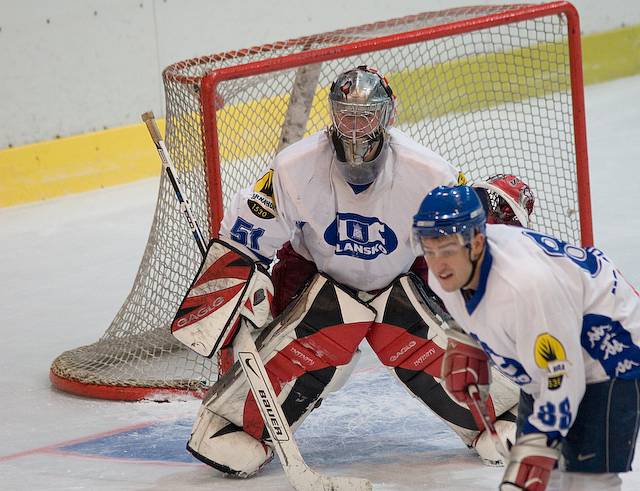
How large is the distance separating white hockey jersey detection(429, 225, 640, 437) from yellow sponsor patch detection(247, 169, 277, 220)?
835 mm

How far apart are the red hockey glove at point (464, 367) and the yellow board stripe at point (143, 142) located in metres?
1.54

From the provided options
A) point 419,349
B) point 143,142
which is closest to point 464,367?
point 419,349

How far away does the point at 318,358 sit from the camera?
3221mm

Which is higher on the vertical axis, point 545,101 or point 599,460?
point 545,101

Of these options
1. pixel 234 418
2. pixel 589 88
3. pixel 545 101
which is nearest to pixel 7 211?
pixel 545 101

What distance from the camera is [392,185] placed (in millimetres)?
3129

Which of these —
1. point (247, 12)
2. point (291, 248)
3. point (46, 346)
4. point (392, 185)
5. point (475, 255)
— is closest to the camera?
point (475, 255)

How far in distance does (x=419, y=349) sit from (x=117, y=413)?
103 centimetres

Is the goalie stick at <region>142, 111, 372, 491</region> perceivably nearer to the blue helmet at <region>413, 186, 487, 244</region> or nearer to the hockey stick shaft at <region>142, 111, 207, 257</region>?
the hockey stick shaft at <region>142, 111, 207, 257</region>

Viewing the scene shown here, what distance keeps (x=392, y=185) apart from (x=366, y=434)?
0.76m

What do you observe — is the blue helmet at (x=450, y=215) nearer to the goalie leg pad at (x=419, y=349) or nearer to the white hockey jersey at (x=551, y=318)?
the white hockey jersey at (x=551, y=318)

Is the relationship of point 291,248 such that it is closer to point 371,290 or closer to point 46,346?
point 371,290

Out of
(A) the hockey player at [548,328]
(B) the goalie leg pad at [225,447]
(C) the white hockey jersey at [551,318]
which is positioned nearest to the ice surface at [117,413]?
(B) the goalie leg pad at [225,447]

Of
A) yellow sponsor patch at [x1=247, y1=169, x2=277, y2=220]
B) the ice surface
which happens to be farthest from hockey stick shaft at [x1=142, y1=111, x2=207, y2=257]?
the ice surface
